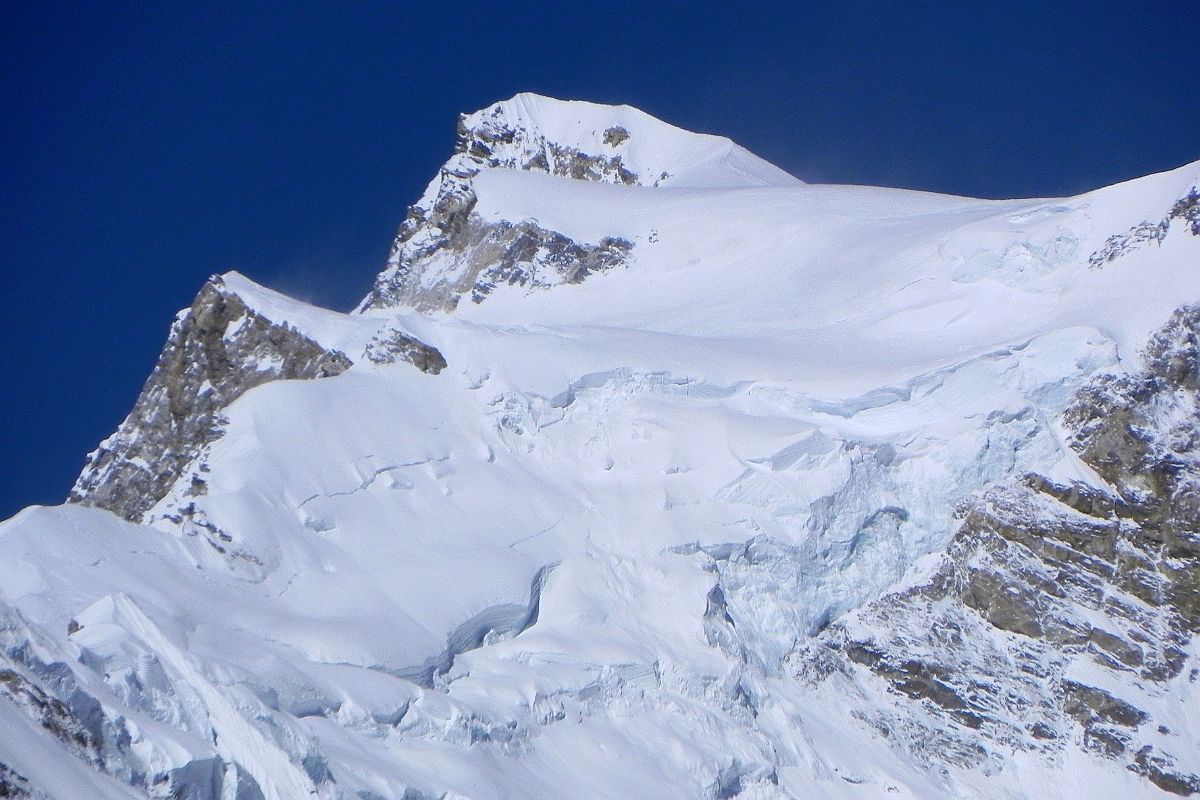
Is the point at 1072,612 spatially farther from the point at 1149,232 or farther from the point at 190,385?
the point at 190,385

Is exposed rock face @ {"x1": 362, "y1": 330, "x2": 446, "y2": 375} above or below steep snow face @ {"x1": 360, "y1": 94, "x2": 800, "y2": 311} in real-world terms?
below

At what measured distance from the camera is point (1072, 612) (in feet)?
151

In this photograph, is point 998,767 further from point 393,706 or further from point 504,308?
point 504,308

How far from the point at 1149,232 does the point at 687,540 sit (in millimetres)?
21051

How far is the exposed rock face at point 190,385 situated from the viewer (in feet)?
176

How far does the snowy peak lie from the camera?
89.2 m

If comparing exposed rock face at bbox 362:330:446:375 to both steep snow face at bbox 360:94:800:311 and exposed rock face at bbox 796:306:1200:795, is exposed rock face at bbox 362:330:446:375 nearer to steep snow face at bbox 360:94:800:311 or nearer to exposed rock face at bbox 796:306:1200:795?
steep snow face at bbox 360:94:800:311

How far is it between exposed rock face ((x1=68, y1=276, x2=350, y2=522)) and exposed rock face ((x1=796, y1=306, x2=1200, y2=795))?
871 inches

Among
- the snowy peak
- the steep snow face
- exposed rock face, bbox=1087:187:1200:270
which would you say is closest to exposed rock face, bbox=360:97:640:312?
the steep snow face

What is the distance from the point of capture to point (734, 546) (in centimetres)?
4628

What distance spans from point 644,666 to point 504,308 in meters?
28.7

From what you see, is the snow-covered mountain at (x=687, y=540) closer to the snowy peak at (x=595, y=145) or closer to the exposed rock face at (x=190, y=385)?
the exposed rock face at (x=190, y=385)

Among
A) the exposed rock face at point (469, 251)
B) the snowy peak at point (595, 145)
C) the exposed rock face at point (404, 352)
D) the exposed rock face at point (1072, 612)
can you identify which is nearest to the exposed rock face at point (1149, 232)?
the exposed rock face at point (1072, 612)

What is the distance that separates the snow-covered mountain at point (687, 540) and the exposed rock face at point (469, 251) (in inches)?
391
